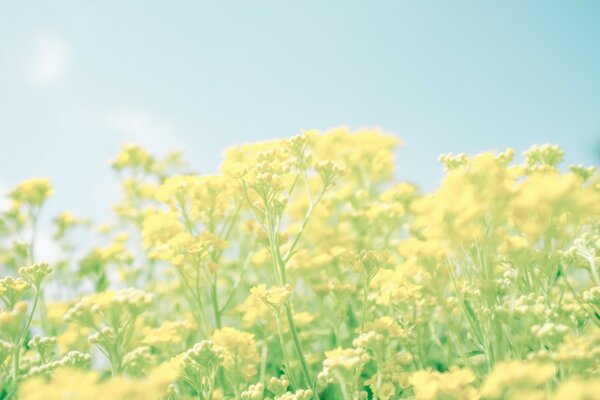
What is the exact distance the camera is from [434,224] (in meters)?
2.08

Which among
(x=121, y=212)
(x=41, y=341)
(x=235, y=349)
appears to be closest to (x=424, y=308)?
(x=235, y=349)

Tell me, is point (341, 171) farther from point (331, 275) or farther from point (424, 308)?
point (331, 275)

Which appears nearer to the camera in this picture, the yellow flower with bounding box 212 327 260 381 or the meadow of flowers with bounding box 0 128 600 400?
the meadow of flowers with bounding box 0 128 600 400

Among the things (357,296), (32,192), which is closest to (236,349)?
(357,296)

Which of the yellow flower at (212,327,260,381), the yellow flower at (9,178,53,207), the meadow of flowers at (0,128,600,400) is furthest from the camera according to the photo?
the yellow flower at (9,178,53,207)

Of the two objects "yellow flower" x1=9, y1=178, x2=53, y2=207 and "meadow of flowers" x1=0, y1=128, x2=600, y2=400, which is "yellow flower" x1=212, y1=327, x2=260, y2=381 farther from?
"yellow flower" x1=9, y1=178, x2=53, y2=207

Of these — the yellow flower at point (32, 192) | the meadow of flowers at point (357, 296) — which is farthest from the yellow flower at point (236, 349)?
the yellow flower at point (32, 192)

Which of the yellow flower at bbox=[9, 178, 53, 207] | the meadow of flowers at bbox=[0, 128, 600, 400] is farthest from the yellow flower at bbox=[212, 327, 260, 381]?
the yellow flower at bbox=[9, 178, 53, 207]

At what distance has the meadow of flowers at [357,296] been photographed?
1.92m

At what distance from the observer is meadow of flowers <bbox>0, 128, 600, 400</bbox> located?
192cm

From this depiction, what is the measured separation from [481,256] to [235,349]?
1261 mm

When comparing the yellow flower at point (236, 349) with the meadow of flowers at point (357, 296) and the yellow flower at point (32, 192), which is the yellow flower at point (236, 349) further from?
the yellow flower at point (32, 192)

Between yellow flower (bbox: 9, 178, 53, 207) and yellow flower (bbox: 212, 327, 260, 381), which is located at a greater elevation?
yellow flower (bbox: 9, 178, 53, 207)

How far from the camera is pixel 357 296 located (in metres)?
3.81
